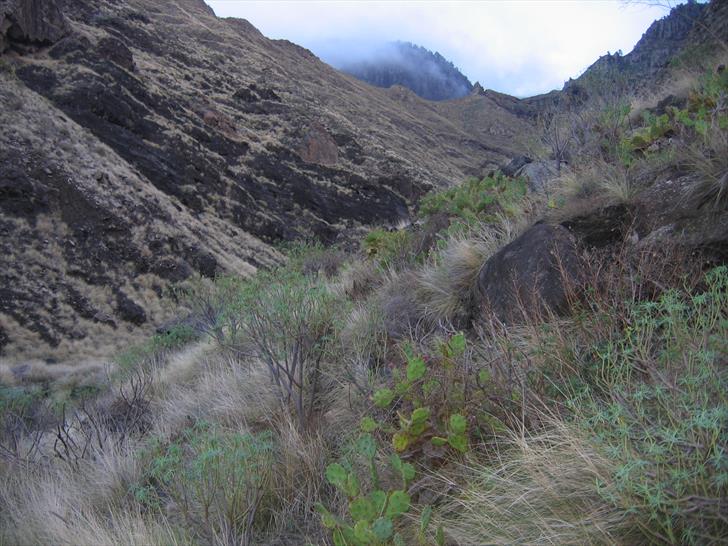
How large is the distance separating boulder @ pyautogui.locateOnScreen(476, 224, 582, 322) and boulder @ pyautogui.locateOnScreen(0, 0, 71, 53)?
33492 mm

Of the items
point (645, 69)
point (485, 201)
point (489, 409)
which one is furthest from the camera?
point (645, 69)

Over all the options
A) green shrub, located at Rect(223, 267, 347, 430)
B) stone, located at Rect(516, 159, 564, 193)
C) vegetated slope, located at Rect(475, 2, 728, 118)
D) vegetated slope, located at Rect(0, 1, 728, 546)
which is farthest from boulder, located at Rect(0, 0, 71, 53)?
green shrub, located at Rect(223, 267, 347, 430)

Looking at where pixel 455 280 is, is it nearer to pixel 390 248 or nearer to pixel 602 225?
pixel 602 225

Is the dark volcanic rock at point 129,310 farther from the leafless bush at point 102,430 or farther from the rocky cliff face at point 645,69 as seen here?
the rocky cliff face at point 645,69

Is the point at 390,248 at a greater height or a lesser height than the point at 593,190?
lesser

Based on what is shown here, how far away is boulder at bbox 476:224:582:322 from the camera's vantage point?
3.23m

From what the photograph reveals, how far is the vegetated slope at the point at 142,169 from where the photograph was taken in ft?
69.8

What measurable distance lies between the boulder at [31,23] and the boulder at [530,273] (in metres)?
33.5

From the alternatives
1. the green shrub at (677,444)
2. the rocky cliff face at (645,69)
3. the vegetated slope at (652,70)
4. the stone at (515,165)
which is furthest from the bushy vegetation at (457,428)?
the stone at (515,165)

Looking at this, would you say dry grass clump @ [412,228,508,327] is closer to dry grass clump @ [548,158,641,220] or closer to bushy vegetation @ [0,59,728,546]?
bushy vegetation @ [0,59,728,546]

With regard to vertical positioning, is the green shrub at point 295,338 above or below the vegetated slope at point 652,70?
below

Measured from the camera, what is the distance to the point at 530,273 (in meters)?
3.47

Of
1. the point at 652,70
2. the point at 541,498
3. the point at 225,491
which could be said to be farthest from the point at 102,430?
the point at 652,70

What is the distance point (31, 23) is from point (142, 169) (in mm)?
10685
